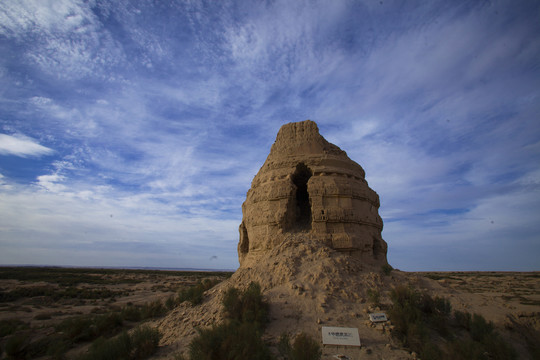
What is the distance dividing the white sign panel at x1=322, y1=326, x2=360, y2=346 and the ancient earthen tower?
3.78m

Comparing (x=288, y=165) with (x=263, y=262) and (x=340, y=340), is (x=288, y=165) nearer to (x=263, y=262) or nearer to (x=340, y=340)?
(x=263, y=262)

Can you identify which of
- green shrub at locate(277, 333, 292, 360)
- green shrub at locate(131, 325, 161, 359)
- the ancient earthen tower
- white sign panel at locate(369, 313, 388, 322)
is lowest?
green shrub at locate(131, 325, 161, 359)

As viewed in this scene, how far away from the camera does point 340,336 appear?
21.3ft

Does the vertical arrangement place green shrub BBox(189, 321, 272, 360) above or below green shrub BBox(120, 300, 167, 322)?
above

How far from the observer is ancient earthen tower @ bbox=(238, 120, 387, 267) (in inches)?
412

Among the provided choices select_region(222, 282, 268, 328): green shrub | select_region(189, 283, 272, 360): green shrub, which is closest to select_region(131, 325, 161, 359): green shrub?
select_region(189, 283, 272, 360): green shrub

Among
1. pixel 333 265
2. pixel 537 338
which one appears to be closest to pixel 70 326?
pixel 333 265

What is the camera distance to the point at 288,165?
11711 mm

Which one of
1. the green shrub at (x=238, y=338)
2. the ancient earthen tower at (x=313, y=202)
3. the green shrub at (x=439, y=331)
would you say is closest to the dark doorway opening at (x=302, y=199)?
the ancient earthen tower at (x=313, y=202)

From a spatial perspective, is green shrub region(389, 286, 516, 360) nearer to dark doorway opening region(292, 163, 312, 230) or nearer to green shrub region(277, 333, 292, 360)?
green shrub region(277, 333, 292, 360)

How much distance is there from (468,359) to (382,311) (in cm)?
215

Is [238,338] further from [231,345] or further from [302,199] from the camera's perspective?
[302,199]

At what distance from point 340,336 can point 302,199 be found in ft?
23.0

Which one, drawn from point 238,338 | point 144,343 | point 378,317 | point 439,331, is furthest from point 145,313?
point 439,331
